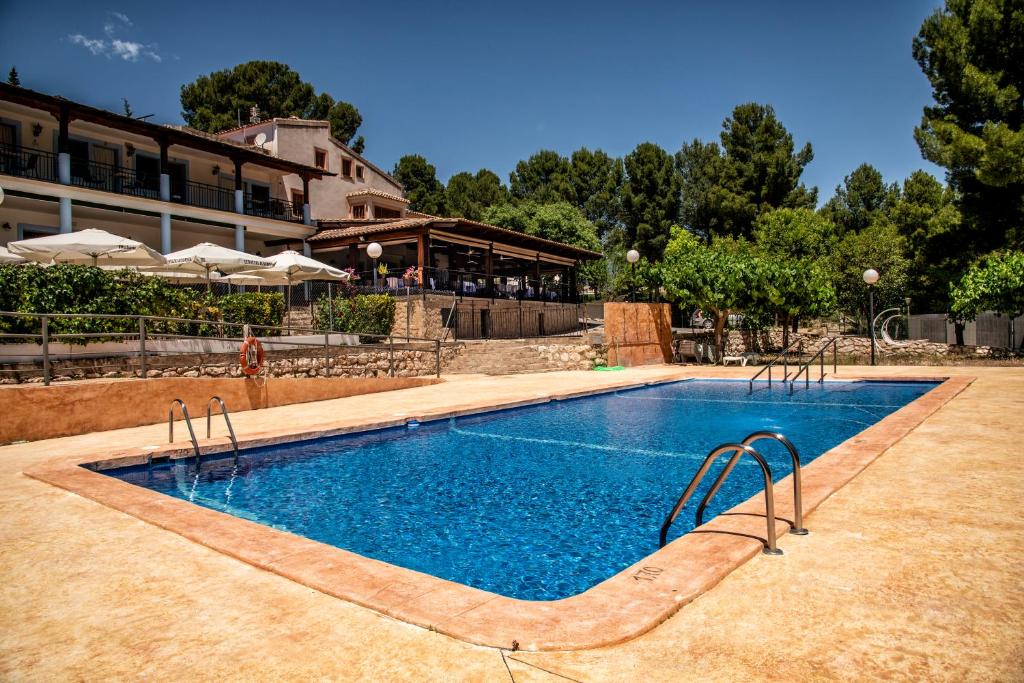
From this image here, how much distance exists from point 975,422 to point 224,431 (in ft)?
32.9

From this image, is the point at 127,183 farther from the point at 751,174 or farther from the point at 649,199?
the point at 751,174

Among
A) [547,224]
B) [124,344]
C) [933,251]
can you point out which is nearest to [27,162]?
[124,344]

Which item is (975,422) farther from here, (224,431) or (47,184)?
(47,184)

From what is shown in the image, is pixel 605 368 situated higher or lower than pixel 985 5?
lower

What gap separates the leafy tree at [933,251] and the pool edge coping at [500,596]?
23648mm

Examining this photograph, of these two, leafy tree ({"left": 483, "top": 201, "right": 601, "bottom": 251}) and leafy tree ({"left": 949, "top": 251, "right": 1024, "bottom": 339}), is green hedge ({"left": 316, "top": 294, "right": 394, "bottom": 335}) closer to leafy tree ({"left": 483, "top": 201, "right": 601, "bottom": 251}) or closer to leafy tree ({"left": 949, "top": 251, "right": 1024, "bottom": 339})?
leafy tree ({"left": 949, "top": 251, "right": 1024, "bottom": 339})

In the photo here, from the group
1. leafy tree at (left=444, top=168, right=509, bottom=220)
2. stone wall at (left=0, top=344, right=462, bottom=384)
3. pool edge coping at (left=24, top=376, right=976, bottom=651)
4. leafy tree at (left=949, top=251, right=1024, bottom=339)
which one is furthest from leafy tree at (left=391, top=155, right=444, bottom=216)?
pool edge coping at (left=24, top=376, right=976, bottom=651)

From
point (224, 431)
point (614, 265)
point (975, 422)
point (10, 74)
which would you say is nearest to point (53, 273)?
point (224, 431)

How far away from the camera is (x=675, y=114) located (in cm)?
3981

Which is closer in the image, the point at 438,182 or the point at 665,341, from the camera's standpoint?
the point at 665,341

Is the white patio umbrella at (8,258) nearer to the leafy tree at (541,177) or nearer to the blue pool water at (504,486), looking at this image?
the blue pool water at (504,486)

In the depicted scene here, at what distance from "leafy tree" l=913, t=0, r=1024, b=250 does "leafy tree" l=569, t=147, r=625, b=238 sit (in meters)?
26.6

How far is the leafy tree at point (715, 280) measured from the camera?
20484 millimetres

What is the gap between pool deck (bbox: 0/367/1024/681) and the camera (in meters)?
2.20
